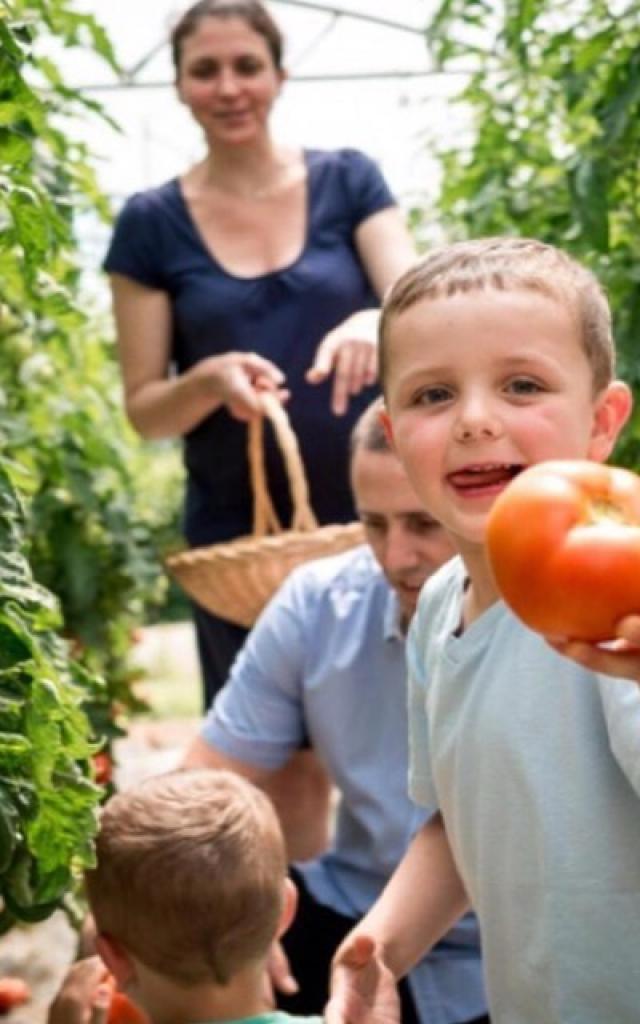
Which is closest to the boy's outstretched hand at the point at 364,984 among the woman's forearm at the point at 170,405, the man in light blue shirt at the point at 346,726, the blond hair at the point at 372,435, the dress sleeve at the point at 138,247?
the man in light blue shirt at the point at 346,726

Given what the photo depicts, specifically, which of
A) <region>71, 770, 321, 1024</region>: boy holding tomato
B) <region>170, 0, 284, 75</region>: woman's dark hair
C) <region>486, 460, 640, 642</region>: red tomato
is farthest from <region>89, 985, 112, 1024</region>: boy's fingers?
<region>170, 0, 284, 75</region>: woman's dark hair

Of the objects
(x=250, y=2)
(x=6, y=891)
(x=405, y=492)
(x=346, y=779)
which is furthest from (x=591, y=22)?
(x=6, y=891)

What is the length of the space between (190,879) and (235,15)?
1950 mm

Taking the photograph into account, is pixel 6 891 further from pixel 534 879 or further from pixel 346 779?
pixel 346 779

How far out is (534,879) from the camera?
7.09 feet

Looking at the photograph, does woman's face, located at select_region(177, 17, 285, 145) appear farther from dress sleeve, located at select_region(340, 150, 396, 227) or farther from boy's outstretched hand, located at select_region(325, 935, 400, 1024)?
boy's outstretched hand, located at select_region(325, 935, 400, 1024)

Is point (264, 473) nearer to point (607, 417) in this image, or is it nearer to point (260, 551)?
point (260, 551)

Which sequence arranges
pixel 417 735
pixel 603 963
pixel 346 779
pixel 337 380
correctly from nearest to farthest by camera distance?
1. pixel 603 963
2. pixel 417 735
3. pixel 346 779
4. pixel 337 380

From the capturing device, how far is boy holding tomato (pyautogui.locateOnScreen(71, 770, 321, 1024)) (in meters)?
2.59

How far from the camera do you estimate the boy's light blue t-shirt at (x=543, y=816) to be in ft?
6.91

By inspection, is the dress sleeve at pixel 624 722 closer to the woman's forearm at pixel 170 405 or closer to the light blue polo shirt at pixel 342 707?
the light blue polo shirt at pixel 342 707

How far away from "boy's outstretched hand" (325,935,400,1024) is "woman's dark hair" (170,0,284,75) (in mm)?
2183

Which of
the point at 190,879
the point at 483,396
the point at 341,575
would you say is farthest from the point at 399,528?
the point at 483,396

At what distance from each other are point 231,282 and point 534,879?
79.5 inches
